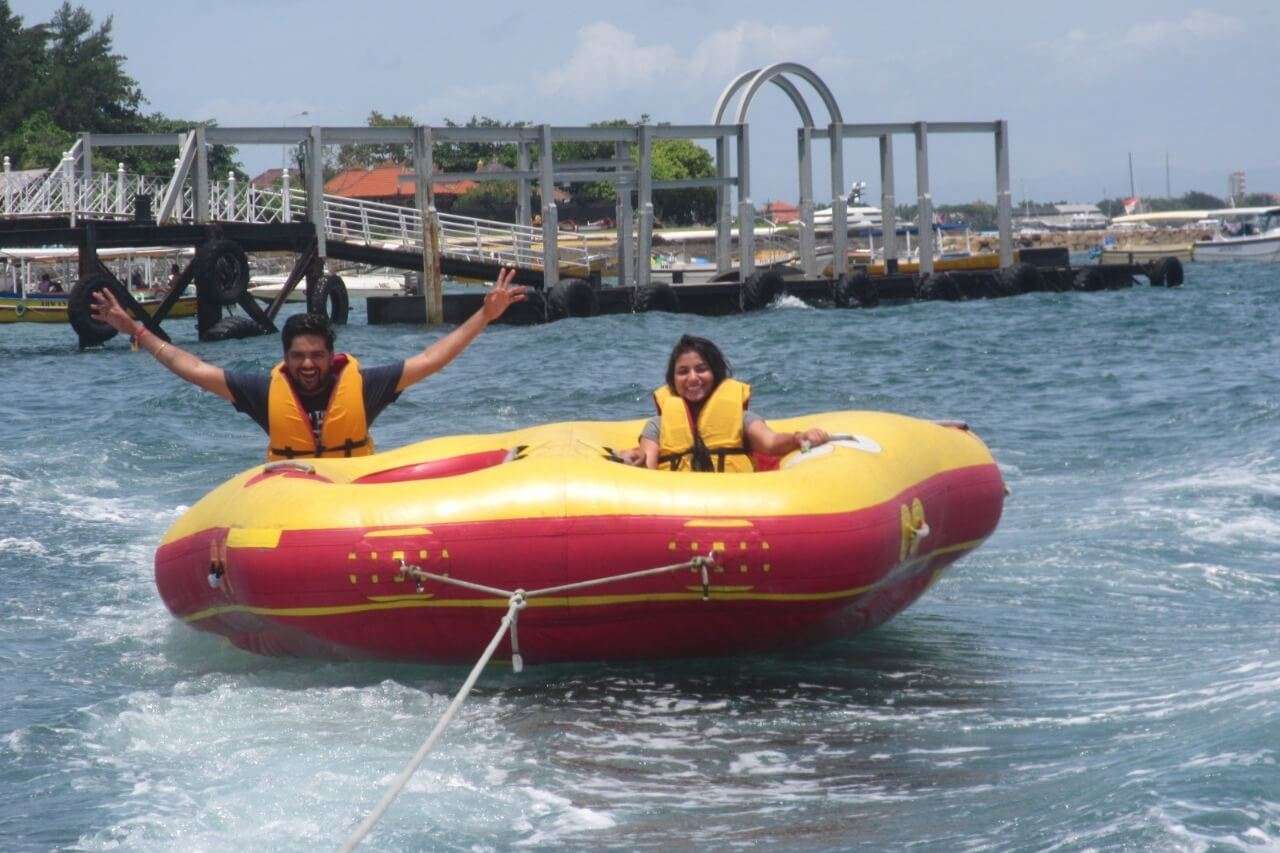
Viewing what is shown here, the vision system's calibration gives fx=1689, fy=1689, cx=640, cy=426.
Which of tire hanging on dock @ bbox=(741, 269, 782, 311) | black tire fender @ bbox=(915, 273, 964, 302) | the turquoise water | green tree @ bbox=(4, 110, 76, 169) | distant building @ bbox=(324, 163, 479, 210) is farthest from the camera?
distant building @ bbox=(324, 163, 479, 210)

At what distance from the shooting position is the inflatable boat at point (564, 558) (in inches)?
193

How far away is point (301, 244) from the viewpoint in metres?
22.5

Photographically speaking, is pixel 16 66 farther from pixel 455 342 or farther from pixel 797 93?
pixel 455 342

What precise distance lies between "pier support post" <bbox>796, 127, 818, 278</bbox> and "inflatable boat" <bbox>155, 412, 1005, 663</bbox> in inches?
854

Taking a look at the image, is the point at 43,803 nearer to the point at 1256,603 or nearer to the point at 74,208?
the point at 1256,603

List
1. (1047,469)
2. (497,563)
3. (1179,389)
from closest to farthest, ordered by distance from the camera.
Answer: (497,563) < (1047,469) < (1179,389)

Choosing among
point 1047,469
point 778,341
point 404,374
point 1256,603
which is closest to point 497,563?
point 404,374

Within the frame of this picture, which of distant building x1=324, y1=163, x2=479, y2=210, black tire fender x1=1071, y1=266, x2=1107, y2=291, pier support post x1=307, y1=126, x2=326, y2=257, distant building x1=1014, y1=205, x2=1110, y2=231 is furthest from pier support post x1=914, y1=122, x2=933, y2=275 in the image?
distant building x1=1014, y1=205, x2=1110, y2=231

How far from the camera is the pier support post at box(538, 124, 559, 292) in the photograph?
78.6 ft

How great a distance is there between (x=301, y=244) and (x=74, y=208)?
3.14 meters

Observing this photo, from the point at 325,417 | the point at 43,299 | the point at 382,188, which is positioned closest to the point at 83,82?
the point at 382,188

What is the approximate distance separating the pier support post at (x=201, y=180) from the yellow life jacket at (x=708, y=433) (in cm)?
1670

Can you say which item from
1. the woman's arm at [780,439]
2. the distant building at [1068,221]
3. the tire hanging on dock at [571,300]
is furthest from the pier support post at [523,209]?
the distant building at [1068,221]

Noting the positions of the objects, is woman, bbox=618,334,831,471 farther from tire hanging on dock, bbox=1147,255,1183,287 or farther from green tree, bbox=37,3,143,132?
green tree, bbox=37,3,143,132
